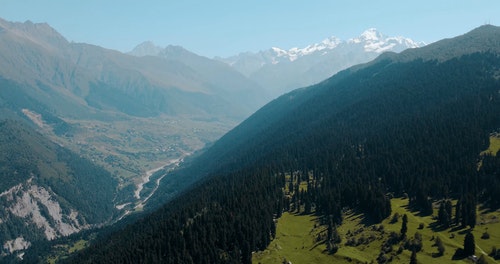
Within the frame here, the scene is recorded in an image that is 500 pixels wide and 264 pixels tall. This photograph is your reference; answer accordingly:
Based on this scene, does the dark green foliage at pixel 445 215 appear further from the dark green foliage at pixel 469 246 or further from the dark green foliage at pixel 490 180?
the dark green foliage at pixel 469 246

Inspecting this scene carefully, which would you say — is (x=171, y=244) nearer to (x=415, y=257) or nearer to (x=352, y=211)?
(x=352, y=211)

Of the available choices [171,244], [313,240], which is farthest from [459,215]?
[171,244]

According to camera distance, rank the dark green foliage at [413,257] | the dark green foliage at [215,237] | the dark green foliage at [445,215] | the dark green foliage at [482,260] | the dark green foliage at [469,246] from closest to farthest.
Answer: the dark green foliage at [482,260] < the dark green foliage at [413,257] < the dark green foliage at [469,246] < the dark green foliage at [445,215] < the dark green foliage at [215,237]

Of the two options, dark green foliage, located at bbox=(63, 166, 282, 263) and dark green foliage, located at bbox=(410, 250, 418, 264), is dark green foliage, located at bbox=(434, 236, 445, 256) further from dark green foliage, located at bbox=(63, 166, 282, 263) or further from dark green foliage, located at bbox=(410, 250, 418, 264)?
dark green foliage, located at bbox=(63, 166, 282, 263)

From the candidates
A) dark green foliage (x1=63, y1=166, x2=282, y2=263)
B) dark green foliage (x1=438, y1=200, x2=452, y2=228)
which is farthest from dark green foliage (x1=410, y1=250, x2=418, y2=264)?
dark green foliage (x1=63, y1=166, x2=282, y2=263)

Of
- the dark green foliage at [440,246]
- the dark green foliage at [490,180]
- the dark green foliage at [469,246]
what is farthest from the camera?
the dark green foliage at [490,180]

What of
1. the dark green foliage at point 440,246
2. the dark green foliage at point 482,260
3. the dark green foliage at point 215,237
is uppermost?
the dark green foliage at point 215,237

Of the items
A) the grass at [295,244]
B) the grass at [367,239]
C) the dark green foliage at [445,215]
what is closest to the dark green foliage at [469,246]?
the grass at [367,239]

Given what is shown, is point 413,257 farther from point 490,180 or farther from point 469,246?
point 490,180
